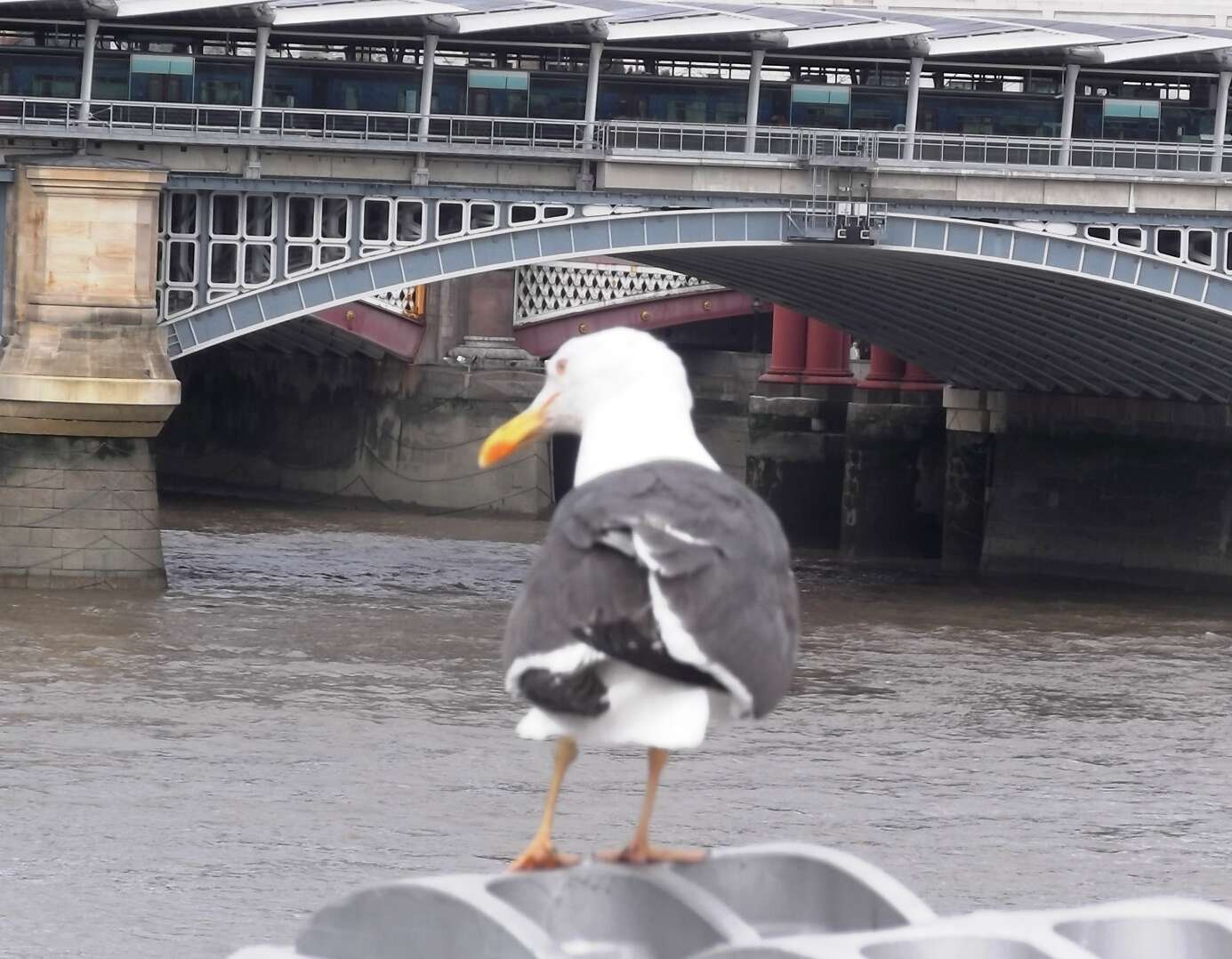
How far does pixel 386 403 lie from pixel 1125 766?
19.7 meters

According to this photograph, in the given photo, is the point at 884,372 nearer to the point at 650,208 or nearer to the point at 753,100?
the point at 753,100

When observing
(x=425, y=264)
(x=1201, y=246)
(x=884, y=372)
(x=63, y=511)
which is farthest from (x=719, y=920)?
(x=884, y=372)

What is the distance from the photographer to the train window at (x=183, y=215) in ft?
69.9

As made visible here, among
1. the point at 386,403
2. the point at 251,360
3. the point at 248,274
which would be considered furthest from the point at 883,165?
the point at 251,360

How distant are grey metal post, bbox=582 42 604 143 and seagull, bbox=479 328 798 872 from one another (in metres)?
17.0

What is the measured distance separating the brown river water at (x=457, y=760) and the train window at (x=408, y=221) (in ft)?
9.66

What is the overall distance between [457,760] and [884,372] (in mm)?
17431

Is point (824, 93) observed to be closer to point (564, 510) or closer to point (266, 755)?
point (266, 755)

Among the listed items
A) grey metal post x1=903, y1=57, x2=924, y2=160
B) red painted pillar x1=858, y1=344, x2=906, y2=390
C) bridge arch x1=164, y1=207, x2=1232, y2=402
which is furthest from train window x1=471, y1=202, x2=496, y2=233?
red painted pillar x1=858, y1=344, x2=906, y2=390

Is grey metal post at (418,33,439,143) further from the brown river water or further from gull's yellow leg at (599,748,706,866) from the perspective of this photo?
gull's yellow leg at (599,748,706,866)

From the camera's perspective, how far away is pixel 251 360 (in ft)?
116

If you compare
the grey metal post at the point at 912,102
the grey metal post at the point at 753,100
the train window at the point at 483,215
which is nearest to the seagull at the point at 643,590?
the train window at the point at 483,215

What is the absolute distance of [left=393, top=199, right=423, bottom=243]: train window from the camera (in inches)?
836

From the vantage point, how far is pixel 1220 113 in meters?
23.1
